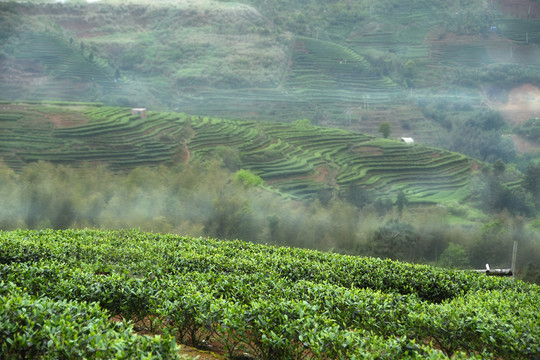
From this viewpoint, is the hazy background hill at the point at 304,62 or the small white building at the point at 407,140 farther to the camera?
the small white building at the point at 407,140

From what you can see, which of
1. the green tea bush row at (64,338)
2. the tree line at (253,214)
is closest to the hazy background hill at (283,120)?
the tree line at (253,214)

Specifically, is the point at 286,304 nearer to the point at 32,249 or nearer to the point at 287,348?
the point at 287,348

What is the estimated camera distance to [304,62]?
935 inches

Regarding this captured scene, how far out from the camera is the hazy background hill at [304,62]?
2019 cm

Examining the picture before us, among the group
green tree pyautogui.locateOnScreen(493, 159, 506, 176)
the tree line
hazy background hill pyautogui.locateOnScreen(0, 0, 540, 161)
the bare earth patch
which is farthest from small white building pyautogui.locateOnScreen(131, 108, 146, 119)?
the bare earth patch

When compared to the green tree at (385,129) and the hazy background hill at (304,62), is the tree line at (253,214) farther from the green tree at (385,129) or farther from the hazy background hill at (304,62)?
the hazy background hill at (304,62)

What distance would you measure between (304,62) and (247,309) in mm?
21549

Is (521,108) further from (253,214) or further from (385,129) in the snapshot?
(253,214)

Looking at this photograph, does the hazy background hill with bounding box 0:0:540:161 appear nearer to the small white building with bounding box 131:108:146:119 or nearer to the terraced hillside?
the small white building with bounding box 131:108:146:119

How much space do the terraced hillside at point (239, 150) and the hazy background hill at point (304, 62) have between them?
1.05 metres

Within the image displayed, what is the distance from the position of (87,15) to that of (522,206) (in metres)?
20.3

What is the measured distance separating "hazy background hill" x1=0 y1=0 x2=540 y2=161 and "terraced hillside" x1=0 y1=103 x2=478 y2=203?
3.46 ft

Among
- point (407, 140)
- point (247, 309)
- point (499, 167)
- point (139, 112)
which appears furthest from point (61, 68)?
point (247, 309)

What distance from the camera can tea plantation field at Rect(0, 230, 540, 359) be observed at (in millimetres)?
2697
